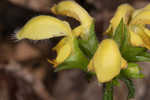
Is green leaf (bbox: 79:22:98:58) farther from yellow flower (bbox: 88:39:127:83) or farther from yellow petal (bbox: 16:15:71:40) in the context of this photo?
yellow flower (bbox: 88:39:127:83)

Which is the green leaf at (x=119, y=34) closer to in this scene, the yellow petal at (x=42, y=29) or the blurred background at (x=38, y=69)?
the yellow petal at (x=42, y=29)

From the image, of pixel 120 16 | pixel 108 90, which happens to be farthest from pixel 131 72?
pixel 120 16

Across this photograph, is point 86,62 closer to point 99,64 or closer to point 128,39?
point 128,39

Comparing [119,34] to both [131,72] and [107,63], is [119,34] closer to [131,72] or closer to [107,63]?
[131,72]

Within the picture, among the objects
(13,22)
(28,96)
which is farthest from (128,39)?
(13,22)

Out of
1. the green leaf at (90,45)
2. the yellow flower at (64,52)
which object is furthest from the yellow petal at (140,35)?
the yellow flower at (64,52)

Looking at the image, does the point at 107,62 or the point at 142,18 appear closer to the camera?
the point at 107,62

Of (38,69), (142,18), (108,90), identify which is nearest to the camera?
(108,90)
